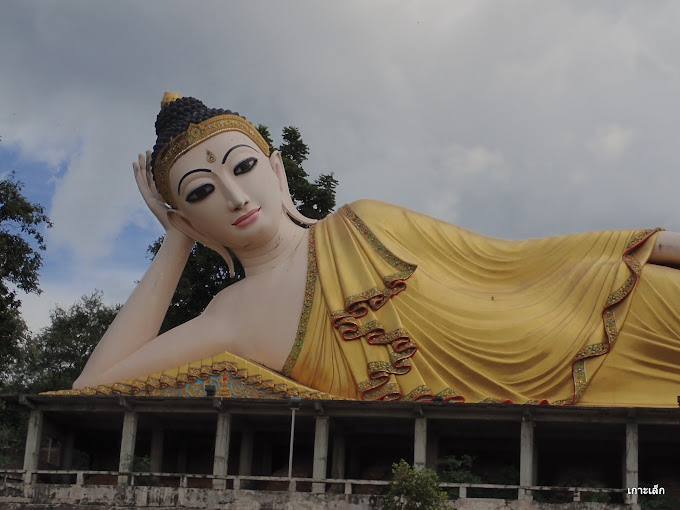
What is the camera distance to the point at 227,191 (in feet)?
62.7

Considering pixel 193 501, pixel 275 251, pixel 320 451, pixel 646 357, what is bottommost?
pixel 193 501

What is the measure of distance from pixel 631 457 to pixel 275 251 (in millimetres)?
6343

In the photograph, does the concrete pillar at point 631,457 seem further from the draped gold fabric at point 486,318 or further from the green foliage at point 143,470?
the green foliage at point 143,470

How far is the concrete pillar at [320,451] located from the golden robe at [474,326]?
0.43 metres

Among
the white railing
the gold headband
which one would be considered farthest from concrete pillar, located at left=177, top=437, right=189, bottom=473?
the gold headband

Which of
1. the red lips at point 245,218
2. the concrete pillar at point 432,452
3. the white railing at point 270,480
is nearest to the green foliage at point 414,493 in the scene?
the white railing at point 270,480

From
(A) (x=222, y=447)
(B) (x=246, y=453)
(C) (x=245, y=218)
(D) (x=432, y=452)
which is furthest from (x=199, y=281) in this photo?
(D) (x=432, y=452)

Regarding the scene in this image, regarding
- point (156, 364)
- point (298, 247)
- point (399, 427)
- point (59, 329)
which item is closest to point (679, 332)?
point (399, 427)

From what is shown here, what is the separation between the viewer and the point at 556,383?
58.2ft

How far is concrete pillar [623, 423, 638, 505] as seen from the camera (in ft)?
53.8

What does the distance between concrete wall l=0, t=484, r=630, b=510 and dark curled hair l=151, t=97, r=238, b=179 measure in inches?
213

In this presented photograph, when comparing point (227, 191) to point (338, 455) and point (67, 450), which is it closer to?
point (338, 455)

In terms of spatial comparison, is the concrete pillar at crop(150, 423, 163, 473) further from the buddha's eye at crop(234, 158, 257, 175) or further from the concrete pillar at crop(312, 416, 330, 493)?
the buddha's eye at crop(234, 158, 257, 175)

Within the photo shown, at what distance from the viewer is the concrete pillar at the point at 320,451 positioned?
1706 centimetres
